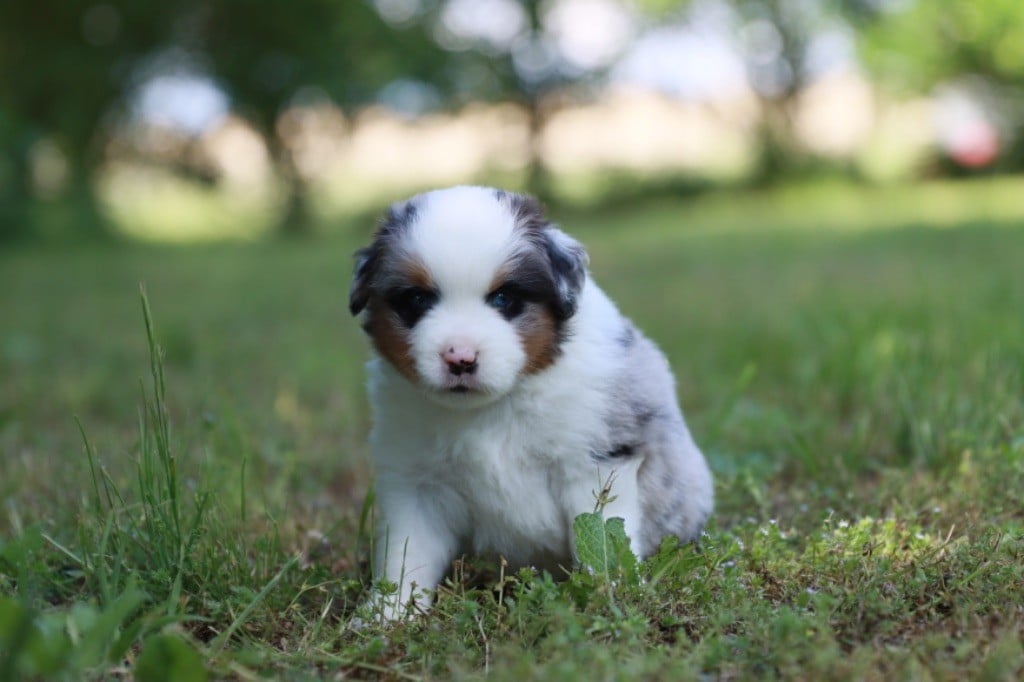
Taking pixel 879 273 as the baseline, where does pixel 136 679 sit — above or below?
above

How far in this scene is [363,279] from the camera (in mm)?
3191

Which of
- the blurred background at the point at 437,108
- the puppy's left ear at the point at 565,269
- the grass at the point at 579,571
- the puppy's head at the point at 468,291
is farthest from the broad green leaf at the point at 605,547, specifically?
the blurred background at the point at 437,108

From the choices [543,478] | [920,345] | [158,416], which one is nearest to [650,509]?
[543,478]

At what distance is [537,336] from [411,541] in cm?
75

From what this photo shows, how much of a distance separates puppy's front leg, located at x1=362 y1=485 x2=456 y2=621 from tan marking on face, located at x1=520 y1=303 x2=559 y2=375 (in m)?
0.58

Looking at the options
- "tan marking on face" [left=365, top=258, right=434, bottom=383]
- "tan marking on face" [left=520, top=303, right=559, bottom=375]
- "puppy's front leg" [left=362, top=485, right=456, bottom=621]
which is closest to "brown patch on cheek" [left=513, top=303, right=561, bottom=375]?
"tan marking on face" [left=520, top=303, right=559, bottom=375]

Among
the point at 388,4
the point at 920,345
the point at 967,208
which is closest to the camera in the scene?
the point at 920,345

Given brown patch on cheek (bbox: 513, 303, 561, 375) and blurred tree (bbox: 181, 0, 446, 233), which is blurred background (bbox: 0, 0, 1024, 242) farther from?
brown patch on cheek (bbox: 513, 303, 561, 375)

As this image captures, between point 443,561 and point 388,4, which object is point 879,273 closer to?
point 443,561

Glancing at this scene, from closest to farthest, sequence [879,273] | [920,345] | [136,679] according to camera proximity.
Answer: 1. [136,679]
2. [920,345]
3. [879,273]

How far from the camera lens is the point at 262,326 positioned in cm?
900

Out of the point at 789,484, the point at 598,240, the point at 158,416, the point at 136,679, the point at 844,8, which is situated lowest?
the point at 598,240

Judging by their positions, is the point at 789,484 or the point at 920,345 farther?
the point at 920,345

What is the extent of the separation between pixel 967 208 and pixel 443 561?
1554 centimetres
